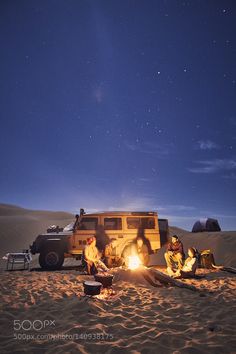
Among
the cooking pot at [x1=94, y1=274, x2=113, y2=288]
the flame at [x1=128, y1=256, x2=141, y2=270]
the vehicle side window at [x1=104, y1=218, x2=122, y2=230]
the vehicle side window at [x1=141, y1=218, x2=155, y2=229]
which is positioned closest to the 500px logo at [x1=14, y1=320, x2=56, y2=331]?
the cooking pot at [x1=94, y1=274, x2=113, y2=288]

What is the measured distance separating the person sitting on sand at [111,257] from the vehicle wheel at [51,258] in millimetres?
2110

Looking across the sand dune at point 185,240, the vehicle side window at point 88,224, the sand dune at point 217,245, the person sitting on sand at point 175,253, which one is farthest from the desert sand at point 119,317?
the sand dune at point 185,240

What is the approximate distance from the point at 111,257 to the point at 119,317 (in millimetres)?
5903

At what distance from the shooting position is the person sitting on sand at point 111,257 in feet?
36.6

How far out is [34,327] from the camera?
4875 mm

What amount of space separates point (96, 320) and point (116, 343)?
1.02 m

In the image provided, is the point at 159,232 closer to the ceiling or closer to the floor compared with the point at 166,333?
closer to the ceiling

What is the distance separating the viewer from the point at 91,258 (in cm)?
928

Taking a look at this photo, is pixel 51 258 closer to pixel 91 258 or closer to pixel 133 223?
pixel 91 258

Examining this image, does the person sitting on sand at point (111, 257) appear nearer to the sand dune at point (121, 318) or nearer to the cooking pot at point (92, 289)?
the sand dune at point (121, 318)

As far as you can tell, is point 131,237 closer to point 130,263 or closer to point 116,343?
point 130,263

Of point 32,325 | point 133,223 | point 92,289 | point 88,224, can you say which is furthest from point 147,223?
point 32,325

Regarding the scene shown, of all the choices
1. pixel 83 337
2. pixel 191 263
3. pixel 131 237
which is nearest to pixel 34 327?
pixel 83 337

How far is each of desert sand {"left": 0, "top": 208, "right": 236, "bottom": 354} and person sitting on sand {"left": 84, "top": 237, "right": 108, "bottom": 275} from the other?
608mm
